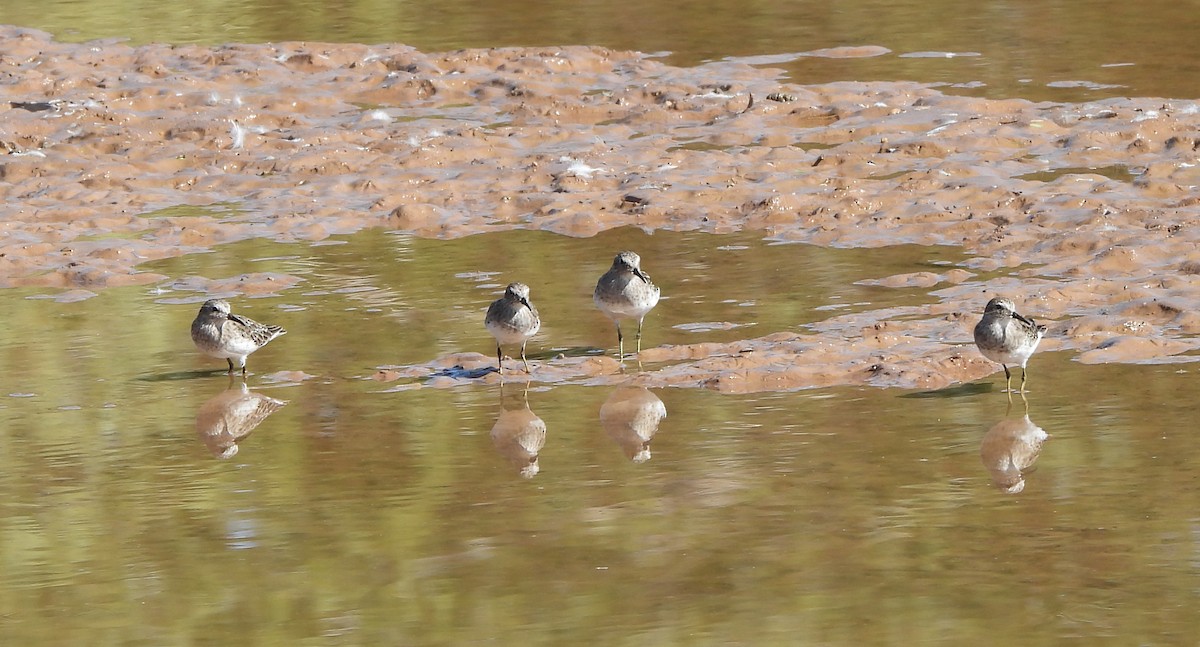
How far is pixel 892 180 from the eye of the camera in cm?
1941

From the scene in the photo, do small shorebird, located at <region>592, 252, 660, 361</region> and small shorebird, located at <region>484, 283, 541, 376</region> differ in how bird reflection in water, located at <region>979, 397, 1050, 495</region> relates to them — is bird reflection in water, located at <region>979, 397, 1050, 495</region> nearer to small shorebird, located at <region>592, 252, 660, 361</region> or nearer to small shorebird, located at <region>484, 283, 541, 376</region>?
small shorebird, located at <region>592, 252, 660, 361</region>

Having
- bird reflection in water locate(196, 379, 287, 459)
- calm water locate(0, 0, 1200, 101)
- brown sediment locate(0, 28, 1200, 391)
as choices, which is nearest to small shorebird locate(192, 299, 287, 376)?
bird reflection in water locate(196, 379, 287, 459)

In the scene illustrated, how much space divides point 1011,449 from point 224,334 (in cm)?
586

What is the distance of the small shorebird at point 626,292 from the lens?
46.9ft

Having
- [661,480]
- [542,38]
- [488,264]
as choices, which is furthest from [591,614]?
[542,38]

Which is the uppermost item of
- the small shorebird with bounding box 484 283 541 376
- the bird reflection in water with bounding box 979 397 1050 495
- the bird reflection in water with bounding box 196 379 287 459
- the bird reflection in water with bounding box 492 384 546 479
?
the small shorebird with bounding box 484 283 541 376

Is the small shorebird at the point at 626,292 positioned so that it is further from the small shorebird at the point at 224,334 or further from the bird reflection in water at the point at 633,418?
the small shorebird at the point at 224,334

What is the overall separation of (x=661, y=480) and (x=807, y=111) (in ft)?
A: 38.9

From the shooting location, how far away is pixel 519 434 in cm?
1262

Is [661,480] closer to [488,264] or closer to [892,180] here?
[488,264]

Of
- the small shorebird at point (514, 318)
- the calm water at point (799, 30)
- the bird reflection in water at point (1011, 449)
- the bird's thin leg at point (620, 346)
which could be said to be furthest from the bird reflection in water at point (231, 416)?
the calm water at point (799, 30)

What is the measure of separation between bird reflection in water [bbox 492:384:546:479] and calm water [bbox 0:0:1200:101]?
1172 cm

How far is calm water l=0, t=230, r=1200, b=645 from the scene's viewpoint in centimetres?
960

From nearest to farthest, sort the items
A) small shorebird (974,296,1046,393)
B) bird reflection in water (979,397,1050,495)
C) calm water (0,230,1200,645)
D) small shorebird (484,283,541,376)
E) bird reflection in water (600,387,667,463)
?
calm water (0,230,1200,645) → bird reflection in water (979,397,1050,495) → bird reflection in water (600,387,667,463) → small shorebird (974,296,1046,393) → small shorebird (484,283,541,376)
